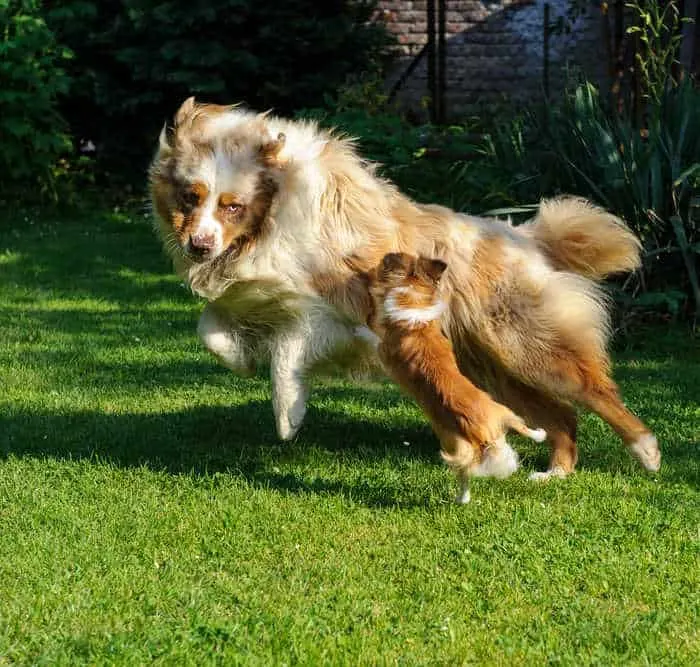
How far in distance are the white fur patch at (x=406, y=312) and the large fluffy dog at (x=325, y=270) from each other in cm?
62

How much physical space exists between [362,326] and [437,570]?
5.48 feet

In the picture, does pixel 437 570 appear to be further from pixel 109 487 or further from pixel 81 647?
pixel 109 487

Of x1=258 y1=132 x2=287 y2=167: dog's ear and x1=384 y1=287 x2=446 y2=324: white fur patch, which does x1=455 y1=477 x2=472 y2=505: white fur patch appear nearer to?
x1=384 y1=287 x2=446 y2=324: white fur patch

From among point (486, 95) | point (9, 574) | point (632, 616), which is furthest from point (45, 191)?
point (632, 616)

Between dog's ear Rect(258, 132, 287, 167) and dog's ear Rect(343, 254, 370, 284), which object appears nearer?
dog's ear Rect(258, 132, 287, 167)

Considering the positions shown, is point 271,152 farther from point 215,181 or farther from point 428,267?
point 428,267

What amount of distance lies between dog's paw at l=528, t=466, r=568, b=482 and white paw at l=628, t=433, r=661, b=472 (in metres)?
0.42

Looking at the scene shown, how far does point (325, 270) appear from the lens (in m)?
5.94

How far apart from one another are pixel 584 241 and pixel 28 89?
1107 cm

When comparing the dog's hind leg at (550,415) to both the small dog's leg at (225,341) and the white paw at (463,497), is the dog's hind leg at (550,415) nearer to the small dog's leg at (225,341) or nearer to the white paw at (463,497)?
the white paw at (463,497)

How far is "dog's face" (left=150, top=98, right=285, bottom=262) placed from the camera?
222 inches

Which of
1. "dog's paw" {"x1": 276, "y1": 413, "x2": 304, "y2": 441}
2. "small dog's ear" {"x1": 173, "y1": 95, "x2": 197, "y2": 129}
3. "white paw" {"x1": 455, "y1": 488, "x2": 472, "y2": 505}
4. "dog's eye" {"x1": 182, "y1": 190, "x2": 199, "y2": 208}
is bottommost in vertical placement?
"white paw" {"x1": 455, "y1": 488, "x2": 472, "y2": 505}

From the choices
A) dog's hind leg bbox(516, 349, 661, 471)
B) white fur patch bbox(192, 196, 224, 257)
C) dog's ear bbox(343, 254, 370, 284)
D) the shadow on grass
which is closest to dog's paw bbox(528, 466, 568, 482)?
the shadow on grass

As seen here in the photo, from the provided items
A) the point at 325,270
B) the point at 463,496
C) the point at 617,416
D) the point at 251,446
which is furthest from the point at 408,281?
the point at 251,446
